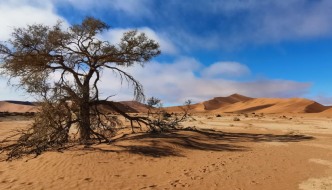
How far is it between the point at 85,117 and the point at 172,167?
18.9ft

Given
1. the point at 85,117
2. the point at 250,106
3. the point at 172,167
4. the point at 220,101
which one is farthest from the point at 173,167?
the point at 220,101

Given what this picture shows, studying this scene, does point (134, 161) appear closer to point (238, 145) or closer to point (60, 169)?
point (60, 169)

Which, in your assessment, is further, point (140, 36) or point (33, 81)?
point (140, 36)

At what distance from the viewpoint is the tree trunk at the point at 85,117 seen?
14297mm

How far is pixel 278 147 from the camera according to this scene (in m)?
14.3

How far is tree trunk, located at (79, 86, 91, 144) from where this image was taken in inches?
563

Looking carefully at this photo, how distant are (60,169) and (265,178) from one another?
569cm

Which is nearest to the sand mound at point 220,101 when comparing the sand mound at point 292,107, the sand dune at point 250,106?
the sand dune at point 250,106

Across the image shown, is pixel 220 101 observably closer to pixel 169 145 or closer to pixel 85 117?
pixel 85 117

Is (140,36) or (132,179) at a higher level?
(140,36)

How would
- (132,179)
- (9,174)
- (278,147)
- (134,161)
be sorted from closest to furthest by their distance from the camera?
1. (132,179)
2. (9,174)
3. (134,161)
4. (278,147)

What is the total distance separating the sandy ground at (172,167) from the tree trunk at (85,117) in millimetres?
1528

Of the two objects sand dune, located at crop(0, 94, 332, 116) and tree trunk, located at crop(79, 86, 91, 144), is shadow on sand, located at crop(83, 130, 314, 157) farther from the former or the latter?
sand dune, located at crop(0, 94, 332, 116)

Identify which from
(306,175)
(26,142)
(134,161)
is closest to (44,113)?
(26,142)
